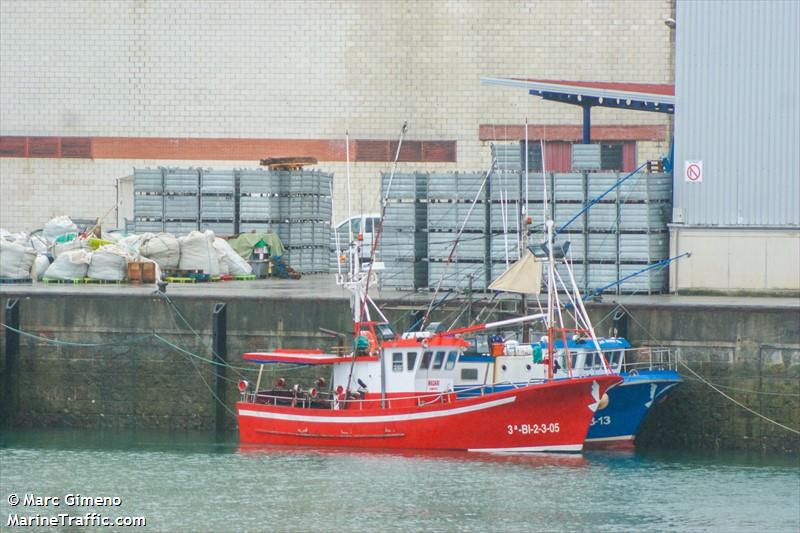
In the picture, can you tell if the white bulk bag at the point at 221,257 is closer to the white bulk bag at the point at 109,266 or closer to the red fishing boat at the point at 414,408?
the white bulk bag at the point at 109,266

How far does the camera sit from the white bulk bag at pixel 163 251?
3616cm

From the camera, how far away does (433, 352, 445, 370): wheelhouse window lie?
28.9 m

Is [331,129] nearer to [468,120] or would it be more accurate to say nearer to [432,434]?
[468,120]

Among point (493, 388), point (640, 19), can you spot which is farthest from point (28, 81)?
point (493, 388)

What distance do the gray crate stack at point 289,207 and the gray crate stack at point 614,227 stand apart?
7.93 m

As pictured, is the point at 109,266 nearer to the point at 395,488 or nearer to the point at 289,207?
the point at 289,207

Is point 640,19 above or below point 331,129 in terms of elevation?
above

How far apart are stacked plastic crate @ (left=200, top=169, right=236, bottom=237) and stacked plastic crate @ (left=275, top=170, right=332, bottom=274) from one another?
1119 mm

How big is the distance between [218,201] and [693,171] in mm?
11629

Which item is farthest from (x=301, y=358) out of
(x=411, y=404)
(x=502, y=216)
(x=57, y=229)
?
(x=57, y=229)

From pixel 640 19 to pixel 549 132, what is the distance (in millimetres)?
4157

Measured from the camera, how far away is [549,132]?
Answer: 4759 centimetres

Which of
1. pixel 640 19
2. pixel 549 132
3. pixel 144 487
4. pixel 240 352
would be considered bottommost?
pixel 144 487

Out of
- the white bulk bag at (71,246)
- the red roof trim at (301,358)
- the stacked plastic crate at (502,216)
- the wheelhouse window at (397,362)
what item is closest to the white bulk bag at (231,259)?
the white bulk bag at (71,246)
